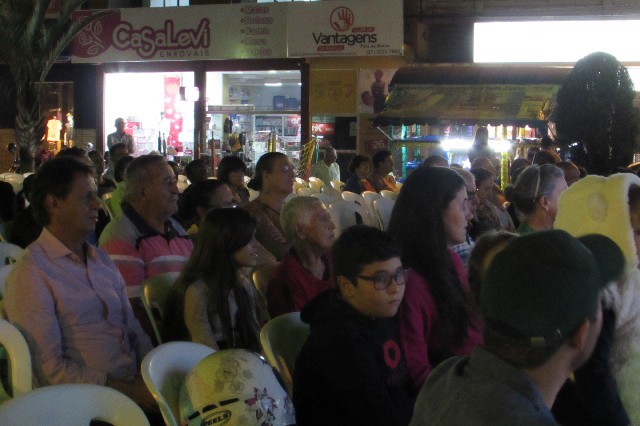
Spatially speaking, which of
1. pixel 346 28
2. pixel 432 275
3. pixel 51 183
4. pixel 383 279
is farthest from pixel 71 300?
pixel 346 28

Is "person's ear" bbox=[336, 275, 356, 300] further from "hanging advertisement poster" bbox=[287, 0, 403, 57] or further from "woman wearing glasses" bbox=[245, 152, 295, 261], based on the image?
"hanging advertisement poster" bbox=[287, 0, 403, 57]

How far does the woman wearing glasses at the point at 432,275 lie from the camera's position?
124 inches

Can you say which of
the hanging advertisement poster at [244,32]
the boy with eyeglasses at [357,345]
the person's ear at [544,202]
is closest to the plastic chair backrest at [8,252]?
the boy with eyeglasses at [357,345]

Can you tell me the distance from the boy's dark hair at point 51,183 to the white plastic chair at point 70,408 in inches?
56.0

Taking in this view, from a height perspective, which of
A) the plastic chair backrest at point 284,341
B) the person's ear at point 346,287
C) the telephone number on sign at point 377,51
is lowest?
the plastic chair backrest at point 284,341

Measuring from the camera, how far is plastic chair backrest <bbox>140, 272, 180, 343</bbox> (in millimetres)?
4262

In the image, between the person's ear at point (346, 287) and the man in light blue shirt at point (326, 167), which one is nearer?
the person's ear at point (346, 287)

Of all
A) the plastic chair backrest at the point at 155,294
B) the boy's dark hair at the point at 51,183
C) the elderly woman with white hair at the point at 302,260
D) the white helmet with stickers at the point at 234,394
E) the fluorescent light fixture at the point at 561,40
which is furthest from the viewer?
the fluorescent light fixture at the point at 561,40

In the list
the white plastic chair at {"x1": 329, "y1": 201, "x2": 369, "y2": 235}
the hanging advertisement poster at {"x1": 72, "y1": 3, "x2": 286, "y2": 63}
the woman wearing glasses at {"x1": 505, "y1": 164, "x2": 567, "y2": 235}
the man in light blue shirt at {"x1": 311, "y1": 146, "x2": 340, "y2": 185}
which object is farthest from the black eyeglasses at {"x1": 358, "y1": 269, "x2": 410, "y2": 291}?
the hanging advertisement poster at {"x1": 72, "y1": 3, "x2": 286, "y2": 63}

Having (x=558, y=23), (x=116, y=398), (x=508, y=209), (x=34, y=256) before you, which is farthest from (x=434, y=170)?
(x=558, y=23)

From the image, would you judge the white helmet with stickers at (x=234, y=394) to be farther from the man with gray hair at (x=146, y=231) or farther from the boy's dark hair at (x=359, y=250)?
the man with gray hair at (x=146, y=231)

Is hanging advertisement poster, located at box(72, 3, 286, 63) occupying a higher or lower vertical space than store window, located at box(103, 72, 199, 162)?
higher

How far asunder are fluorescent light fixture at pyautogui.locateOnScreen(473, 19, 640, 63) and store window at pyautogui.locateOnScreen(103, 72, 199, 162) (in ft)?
24.1

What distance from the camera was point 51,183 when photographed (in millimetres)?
3885
